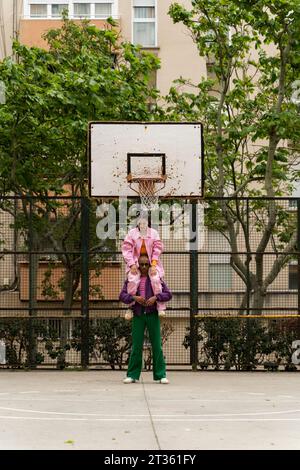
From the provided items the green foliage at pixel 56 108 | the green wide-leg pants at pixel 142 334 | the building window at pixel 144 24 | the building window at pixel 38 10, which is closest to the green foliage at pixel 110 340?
the green wide-leg pants at pixel 142 334

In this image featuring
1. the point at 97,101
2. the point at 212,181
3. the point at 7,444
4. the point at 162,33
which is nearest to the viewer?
the point at 7,444

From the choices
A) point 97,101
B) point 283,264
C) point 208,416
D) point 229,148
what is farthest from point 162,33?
point 208,416

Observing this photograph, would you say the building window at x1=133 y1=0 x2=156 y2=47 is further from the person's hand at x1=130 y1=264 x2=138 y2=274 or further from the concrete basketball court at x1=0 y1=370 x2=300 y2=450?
the person's hand at x1=130 y1=264 x2=138 y2=274

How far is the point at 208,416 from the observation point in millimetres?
10156

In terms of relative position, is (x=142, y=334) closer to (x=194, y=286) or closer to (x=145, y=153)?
(x=194, y=286)

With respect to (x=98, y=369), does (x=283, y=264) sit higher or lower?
higher

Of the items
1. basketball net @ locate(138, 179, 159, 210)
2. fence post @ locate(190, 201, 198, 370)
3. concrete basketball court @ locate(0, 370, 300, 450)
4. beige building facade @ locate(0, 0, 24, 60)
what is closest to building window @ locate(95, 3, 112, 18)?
beige building facade @ locate(0, 0, 24, 60)

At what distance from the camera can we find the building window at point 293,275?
16.0m

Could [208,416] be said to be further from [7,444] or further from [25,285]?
[25,285]

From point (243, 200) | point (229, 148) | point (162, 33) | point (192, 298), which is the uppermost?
point (162, 33)

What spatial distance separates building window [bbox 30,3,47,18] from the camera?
3328 cm

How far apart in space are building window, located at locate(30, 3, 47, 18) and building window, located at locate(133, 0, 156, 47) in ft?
10.0

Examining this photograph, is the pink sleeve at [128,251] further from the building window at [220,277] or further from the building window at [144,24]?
the building window at [144,24]

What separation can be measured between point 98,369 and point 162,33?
20.4 metres
